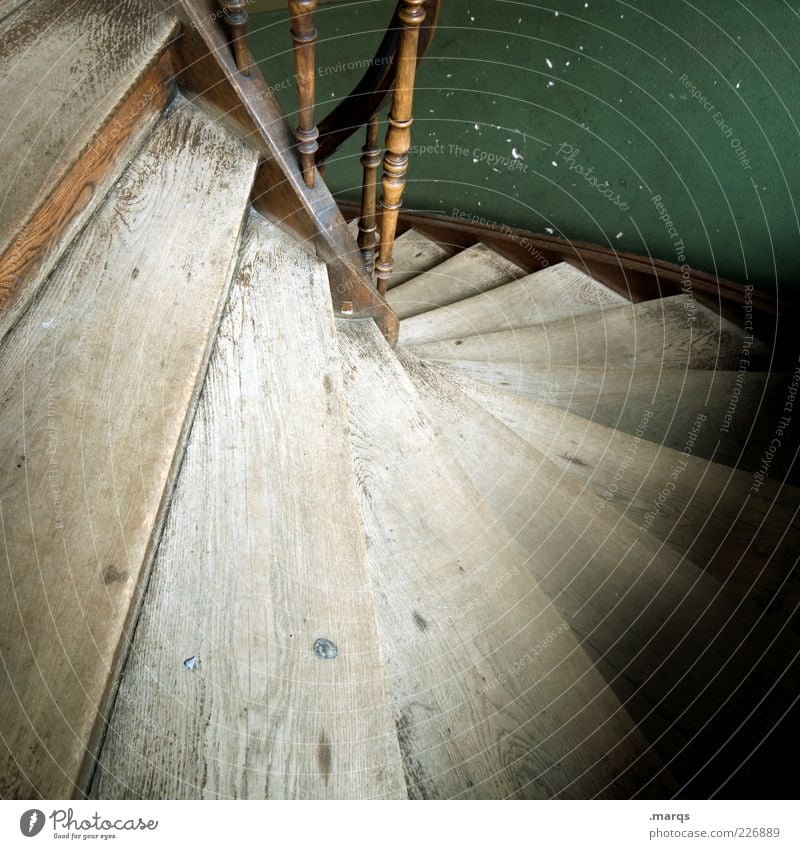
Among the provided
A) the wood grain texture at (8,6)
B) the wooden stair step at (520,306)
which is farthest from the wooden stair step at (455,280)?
the wood grain texture at (8,6)

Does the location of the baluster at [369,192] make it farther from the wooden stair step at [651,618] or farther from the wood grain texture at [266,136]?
the wooden stair step at [651,618]

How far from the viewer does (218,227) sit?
750 millimetres

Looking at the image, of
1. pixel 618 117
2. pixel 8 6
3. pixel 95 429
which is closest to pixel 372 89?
pixel 8 6

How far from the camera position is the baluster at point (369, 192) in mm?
1092

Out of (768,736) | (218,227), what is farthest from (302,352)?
(768,736)

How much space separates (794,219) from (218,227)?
111 cm

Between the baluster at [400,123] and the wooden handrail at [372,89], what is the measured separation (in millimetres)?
21

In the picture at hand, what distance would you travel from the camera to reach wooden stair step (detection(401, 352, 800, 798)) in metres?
0.75

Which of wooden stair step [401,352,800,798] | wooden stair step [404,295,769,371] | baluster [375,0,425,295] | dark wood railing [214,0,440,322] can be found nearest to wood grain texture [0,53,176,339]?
dark wood railing [214,0,440,322]

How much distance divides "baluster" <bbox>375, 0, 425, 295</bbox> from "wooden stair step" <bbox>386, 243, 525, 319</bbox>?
50 centimetres

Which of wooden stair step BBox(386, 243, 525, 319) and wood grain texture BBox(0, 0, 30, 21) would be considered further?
wooden stair step BBox(386, 243, 525, 319)

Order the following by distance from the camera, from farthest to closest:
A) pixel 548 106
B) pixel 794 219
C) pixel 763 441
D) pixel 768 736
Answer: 1. pixel 548 106
2. pixel 794 219
3. pixel 763 441
4. pixel 768 736

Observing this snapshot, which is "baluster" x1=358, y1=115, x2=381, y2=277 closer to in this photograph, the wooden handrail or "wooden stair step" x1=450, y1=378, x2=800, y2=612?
the wooden handrail
